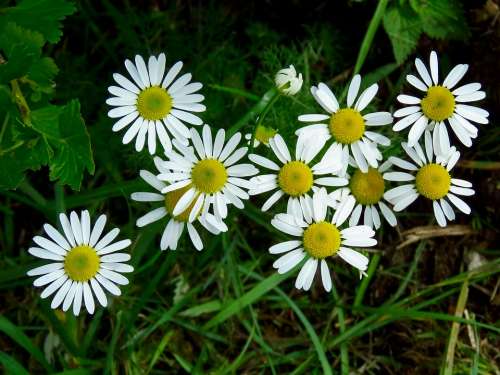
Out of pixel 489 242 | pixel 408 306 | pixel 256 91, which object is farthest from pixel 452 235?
pixel 256 91

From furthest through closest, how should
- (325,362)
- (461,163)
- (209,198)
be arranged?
(461,163) → (325,362) → (209,198)

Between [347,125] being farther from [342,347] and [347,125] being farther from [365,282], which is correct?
[342,347]

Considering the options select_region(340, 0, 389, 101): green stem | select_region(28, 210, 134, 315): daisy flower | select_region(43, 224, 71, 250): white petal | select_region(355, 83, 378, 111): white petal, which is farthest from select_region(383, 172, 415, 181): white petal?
select_region(43, 224, 71, 250): white petal

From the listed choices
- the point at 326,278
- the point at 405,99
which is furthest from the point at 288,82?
the point at 326,278

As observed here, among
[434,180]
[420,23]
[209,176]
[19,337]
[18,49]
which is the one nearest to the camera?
[18,49]

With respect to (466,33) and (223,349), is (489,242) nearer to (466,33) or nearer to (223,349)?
(466,33)
